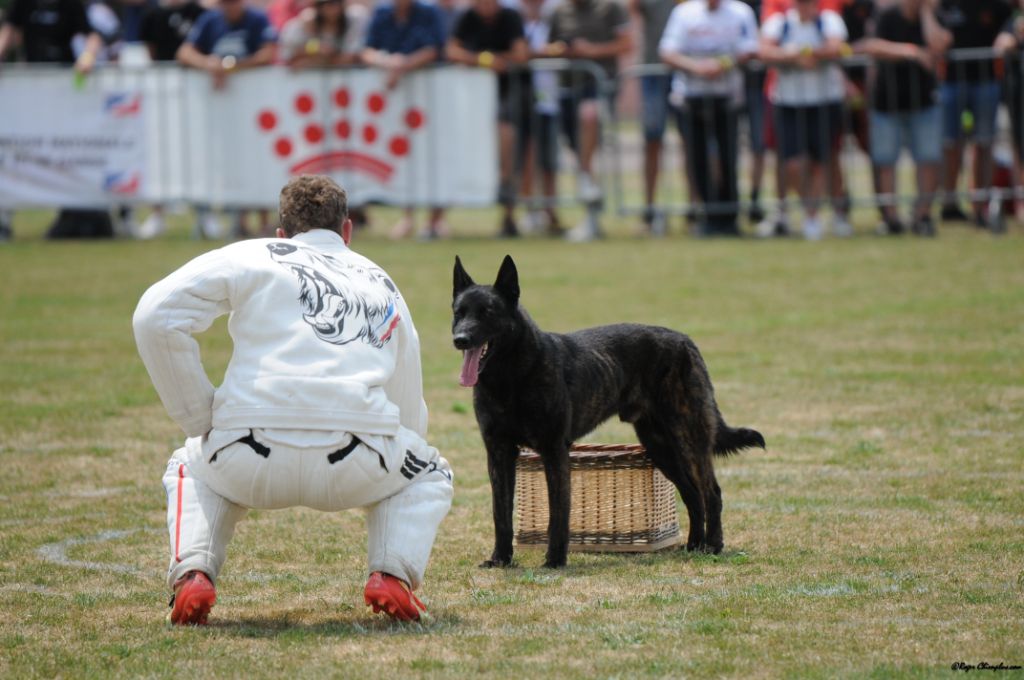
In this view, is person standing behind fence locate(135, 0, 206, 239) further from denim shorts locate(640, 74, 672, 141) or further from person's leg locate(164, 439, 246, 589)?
person's leg locate(164, 439, 246, 589)

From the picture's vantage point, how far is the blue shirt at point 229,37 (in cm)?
1856

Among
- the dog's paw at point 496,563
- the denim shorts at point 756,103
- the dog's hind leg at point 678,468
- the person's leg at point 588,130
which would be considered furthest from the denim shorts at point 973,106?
the dog's paw at point 496,563

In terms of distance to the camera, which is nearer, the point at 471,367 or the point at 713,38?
the point at 471,367

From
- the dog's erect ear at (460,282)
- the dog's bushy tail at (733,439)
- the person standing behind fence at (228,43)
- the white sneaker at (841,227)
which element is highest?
the person standing behind fence at (228,43)

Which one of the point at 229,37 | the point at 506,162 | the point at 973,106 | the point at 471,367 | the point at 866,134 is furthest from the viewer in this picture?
the point at 866,134

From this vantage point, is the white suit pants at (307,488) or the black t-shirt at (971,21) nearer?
the white suit pants at (307,488)

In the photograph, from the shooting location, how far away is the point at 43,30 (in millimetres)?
19312

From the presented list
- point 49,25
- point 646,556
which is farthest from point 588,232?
point 646,556

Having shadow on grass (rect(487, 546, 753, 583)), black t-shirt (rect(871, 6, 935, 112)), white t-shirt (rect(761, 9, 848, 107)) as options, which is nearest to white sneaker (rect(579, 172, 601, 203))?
white t-shirt (rect(761, 9, 848, 107))

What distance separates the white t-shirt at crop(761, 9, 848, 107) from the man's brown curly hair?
12.7 metres

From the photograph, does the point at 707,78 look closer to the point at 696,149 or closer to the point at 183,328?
the point at 696,149

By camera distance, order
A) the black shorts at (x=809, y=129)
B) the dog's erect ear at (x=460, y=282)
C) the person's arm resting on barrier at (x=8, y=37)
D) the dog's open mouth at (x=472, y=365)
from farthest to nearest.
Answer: the person's arm resting on barrier at (x=8, y=37)
the black shorts at (x=809, y=129)
the dog's erect ear at (x=460, y=282)
the dog's open mouth at (x=472, y=365)

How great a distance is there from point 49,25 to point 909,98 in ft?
33.8

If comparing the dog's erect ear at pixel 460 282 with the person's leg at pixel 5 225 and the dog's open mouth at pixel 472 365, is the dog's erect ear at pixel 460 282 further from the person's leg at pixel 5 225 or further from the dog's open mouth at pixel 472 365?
the person's leg at pixel 5 225
